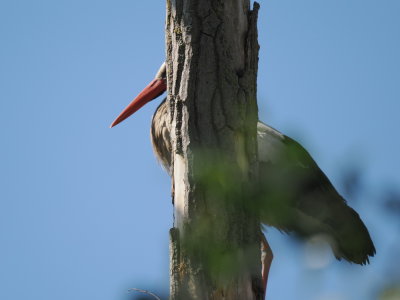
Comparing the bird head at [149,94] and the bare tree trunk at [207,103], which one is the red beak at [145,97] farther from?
the bare tree trunk at [207,103]

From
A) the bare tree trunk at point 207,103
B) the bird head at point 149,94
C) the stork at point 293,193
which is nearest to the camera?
the stork at point 293,193

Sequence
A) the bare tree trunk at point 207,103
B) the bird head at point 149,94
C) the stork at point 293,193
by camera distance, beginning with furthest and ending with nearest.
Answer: the bird head at point 149,94 → the bare tree trunk at point 207,103 → the stork at point 293,193

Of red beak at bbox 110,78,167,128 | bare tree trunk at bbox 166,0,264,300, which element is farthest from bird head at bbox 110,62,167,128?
bare tree trunk at bbox 166,0,264,300

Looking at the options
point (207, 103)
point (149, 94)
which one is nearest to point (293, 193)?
point (207, 103)

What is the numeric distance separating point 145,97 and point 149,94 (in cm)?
7

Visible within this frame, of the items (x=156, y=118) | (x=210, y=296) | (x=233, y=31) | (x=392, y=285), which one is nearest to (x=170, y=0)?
(x=233, y=31)

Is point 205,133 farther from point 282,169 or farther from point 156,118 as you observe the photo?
point 156,118

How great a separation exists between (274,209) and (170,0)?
276 cm

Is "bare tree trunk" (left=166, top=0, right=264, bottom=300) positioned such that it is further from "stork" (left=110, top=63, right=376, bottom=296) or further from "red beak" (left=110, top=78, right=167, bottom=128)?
"red beak" (left=110, top=78, right=167, bottom=128)

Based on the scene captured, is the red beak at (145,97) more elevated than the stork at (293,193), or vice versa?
the red beak at (145,97)

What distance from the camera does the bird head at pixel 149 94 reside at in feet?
20.4

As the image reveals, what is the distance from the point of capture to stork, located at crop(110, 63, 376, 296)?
3.19ft

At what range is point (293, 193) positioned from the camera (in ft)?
3.39

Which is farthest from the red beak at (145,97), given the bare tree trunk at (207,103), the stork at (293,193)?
the bare tree trunk at (207,103)
